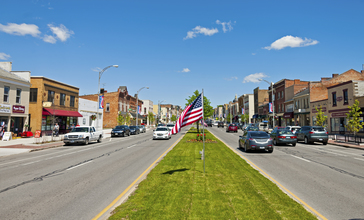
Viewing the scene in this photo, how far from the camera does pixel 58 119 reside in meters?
37.0

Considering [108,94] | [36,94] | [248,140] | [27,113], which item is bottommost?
[248,140]

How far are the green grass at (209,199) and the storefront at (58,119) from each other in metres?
27.4

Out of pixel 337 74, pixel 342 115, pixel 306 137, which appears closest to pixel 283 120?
pixel 337 74

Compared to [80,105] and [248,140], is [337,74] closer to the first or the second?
[248,140]

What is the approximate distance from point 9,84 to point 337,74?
5617cm

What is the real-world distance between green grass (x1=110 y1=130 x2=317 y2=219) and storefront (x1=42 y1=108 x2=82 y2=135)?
27367 mm

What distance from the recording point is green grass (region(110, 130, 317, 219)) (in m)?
5.12

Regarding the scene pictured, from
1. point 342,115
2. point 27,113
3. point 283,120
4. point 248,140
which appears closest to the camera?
point 248,140

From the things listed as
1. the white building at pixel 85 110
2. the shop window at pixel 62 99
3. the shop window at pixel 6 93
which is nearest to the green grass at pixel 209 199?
the shop window at pixel 6 93

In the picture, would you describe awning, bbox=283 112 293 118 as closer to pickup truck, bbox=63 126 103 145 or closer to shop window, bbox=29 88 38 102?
pickup truck, bbox=63 126 103 145

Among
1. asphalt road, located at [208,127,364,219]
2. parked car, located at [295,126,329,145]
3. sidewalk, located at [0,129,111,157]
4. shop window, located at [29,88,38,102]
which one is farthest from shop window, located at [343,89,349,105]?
shop window, located at [29,88,38,102]

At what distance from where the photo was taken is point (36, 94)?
3272 centimetres

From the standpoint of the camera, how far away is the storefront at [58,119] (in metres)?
33.3

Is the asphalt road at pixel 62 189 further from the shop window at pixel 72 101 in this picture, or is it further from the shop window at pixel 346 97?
the shop window at pixel 346 97
